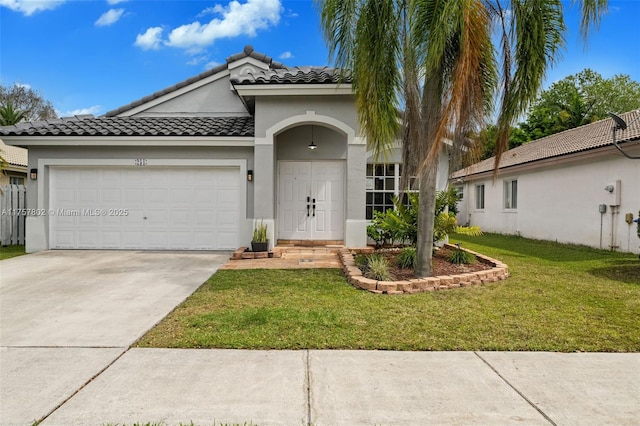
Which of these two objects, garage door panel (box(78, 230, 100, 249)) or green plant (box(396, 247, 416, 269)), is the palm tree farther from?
garage door panel (box(78, 230, 100, 249))

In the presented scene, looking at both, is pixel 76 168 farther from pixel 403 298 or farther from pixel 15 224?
pixel 403 298

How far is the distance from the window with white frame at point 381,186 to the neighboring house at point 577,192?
5.98ft

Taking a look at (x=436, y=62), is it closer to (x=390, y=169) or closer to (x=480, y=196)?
(x=390, y=169)

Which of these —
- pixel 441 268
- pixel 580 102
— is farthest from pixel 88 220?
pixel 580 102

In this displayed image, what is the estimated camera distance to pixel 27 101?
3544 cm

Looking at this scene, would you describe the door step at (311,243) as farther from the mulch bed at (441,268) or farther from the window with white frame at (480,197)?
the window with white frame at (480,197)

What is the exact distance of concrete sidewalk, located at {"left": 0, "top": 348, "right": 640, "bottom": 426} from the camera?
267cm

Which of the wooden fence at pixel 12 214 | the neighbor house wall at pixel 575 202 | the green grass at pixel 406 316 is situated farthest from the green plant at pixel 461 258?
the wooden fence at pixel 12 214

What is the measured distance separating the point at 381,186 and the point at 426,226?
4596 mm

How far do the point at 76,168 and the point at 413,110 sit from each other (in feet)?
31.4

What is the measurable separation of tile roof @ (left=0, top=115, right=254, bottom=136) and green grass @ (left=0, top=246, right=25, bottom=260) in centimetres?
321

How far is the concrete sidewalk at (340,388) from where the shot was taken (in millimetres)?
2674

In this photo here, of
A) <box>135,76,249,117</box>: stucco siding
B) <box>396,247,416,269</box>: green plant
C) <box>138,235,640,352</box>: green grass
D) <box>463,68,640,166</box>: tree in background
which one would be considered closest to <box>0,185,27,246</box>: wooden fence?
<box>135,76,249,117</box>: stucco siding

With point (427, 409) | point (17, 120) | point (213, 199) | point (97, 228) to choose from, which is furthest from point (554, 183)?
point (17, 120)
